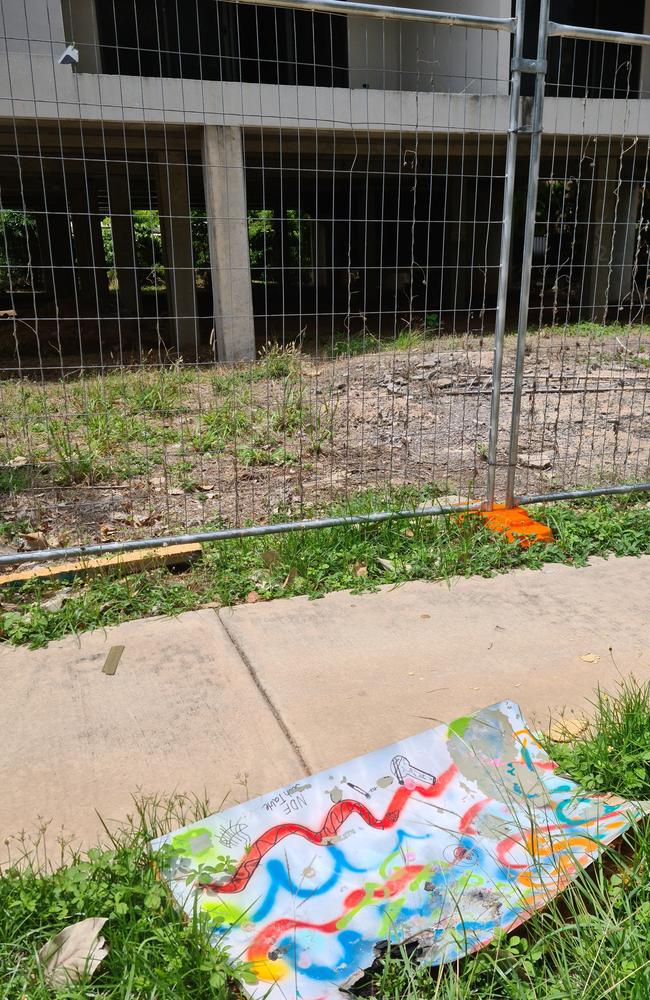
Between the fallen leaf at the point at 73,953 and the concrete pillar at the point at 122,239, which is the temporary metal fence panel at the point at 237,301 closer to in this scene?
the concrete pillar at the point at 122,239

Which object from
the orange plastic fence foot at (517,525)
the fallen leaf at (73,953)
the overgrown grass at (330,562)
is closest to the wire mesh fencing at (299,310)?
the orange plastic fence foot at (517,525)

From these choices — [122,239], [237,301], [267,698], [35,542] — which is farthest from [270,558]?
[122,239]

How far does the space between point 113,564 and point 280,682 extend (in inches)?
49.2

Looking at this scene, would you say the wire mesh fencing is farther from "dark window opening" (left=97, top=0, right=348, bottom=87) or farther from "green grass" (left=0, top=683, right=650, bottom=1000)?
"green grass" (left=0, top=683, right=650, bottom=1000)

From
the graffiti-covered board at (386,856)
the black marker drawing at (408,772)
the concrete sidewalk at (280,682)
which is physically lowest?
the concrete sidewalk at (280,682)

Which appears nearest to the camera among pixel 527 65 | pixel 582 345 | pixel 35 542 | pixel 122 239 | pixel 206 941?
pixel 206 941

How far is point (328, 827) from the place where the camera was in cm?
221

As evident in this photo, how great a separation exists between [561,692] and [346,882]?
1.29 meters

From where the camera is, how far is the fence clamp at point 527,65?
3865 millimetres

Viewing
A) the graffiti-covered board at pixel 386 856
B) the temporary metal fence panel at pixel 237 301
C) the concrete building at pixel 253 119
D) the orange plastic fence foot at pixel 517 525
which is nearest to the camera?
the graffiti-covered board at pixel 386 856

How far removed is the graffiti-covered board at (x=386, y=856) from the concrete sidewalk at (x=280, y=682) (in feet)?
0.86

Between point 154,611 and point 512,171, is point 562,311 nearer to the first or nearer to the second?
point 512,171

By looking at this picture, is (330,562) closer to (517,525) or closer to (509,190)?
(517,525)

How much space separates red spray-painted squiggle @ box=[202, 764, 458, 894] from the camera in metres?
2.04
